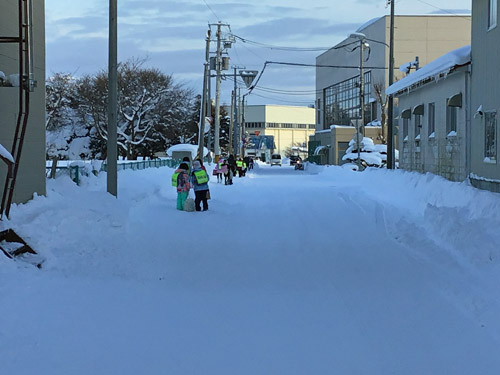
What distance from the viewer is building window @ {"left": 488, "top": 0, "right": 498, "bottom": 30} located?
53.6 ft

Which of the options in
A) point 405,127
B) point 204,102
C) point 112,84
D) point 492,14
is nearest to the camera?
point 112,84

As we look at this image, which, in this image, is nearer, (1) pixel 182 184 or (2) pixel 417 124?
(1) pixel 182 184

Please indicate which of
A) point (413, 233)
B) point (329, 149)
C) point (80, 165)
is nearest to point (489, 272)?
point (413, 233)

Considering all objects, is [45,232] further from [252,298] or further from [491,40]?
[491,40]

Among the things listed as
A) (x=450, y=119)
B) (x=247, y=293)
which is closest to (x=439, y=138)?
(x=450, y=119)

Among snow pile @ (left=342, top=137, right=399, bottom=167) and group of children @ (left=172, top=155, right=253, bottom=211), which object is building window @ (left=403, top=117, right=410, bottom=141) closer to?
group of children @ (left=172, top=155, right=253, bottom=211)

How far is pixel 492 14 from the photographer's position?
16.7 meters

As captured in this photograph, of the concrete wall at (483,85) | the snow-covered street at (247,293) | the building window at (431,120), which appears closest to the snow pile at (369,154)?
the building window at (431,120)

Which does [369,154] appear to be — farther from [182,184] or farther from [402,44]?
[182,184]

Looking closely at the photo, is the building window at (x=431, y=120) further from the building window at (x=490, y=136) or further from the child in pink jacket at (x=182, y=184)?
the child in pink jacket at (x=182, y=184)

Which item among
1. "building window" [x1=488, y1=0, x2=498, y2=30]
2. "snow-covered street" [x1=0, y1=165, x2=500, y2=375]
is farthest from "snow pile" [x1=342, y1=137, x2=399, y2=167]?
"snow-covered street" [x1=0, y1=165, x2=500, y2=375]

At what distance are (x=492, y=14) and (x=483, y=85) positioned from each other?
182cm

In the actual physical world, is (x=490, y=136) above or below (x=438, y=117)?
below

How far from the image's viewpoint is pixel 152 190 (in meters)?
21.4
